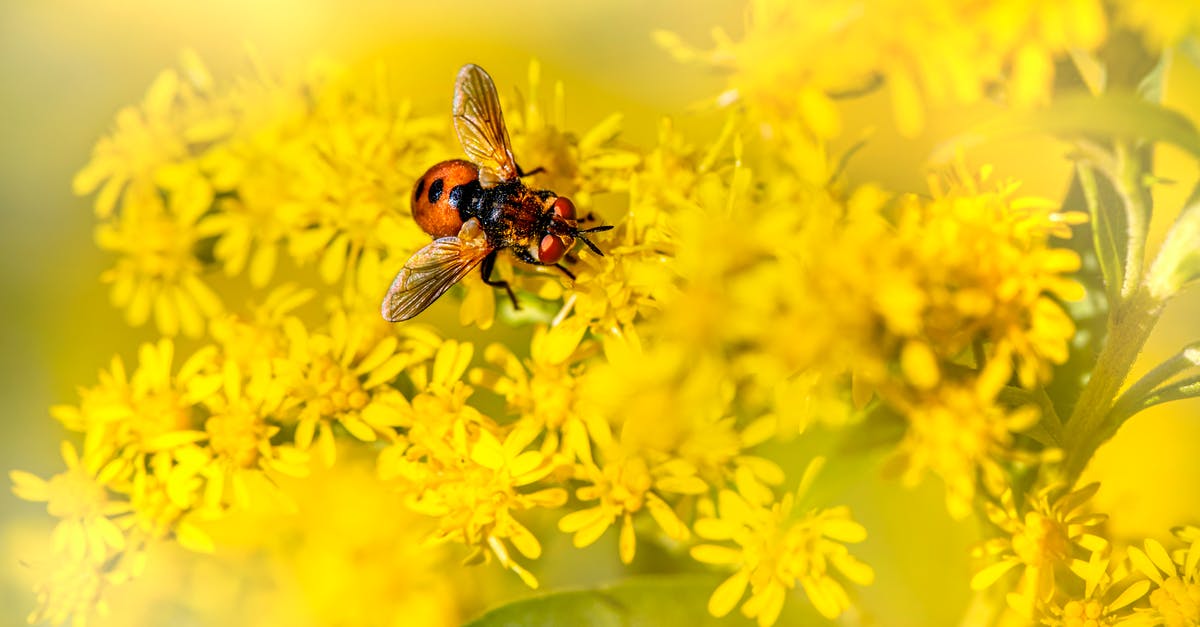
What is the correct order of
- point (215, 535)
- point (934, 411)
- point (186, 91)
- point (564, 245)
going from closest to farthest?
point (934, 411) < point (564, 245) < point (215, 535) < point (186, 91)

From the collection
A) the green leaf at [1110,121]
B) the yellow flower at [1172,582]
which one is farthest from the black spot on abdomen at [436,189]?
the yellow flower at [1172,582]

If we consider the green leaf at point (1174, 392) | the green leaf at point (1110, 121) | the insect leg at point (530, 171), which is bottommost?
the green leaf at point (1174, 392)

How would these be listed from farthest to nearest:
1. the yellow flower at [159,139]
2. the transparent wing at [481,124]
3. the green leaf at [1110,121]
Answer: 1. the yellow flower at [159,139]
2. the transparent wing at [481,124]
3. the green leaf at [1110,121]

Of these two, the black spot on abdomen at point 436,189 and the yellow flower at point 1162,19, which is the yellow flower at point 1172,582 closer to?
the yellow flower at point 1162,19

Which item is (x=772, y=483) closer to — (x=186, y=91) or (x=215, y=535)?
(x=215, y=535)

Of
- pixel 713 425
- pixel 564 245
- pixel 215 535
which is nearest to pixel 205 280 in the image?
pixel 215 535

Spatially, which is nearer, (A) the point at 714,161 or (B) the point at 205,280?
(A) the point at 714,161
